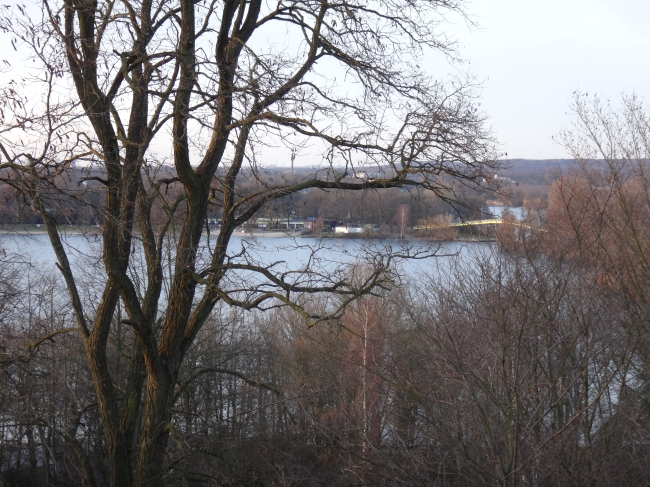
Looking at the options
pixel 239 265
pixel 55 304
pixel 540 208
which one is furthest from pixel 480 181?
pixel 55 304

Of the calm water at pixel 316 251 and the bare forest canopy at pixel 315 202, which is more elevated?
the bare forest canopy at pixel 315 202

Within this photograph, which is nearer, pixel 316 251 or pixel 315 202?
pixel 316 251

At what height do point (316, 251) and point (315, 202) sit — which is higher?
point (315, 202)

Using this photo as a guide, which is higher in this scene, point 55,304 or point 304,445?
point 55,304

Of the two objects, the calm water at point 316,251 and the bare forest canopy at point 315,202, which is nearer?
the bare forest canopy at point 315,202

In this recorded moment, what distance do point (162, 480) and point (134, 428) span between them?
0.71 metres

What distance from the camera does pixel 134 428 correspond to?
7523 mm

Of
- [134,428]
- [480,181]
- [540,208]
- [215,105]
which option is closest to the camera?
[215,105]

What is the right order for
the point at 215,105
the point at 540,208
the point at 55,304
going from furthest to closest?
1. the point at 55,304
2. the point at 540,208
3. the point at 215,105

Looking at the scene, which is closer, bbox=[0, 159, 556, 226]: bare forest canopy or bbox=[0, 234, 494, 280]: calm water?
bbox=[0, 159, 556, 226]: bare forest canopy

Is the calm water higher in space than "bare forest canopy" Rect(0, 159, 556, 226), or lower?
lower

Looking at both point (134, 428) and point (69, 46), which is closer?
point (69, 46)

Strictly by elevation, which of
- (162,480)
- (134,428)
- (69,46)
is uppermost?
(69,46)

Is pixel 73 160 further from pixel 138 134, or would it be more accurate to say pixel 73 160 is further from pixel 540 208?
pixel 540 208
